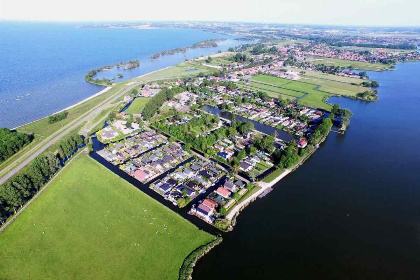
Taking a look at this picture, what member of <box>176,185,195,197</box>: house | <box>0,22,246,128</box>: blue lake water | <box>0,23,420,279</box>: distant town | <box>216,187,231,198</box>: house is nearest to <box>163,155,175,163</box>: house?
<box>0,23,420,279</box>: distant town

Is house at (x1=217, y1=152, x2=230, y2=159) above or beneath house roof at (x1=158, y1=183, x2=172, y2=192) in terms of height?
above

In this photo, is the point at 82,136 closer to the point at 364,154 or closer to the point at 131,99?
the point at 131,99

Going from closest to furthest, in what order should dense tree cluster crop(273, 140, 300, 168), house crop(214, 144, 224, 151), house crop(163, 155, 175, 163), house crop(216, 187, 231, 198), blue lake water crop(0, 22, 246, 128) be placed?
house crop(216, 187, 231, 198) < dense tree cluster crop(273, 140, 300, 168) < house crop(163, 155, 175, 163) < house crop(214, 144, 224, 151) < blue lake water crop(0, 22, 246, 128)

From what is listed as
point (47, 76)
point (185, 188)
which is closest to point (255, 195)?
point (185, 188)

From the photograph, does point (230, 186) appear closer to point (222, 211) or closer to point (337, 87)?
point (222, 211)

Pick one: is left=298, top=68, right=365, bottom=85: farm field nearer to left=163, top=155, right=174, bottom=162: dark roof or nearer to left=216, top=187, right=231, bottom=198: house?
left=163, top=155, right=174, bottom=162: dark roof

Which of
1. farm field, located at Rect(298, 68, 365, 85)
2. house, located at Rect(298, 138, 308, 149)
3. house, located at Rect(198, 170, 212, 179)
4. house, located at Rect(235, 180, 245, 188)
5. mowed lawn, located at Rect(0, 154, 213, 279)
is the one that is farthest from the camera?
farm field, located at Rect(298, 68, 365, 85)

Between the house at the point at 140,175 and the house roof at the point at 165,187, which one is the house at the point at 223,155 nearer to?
the house roof at the point at 165,187
